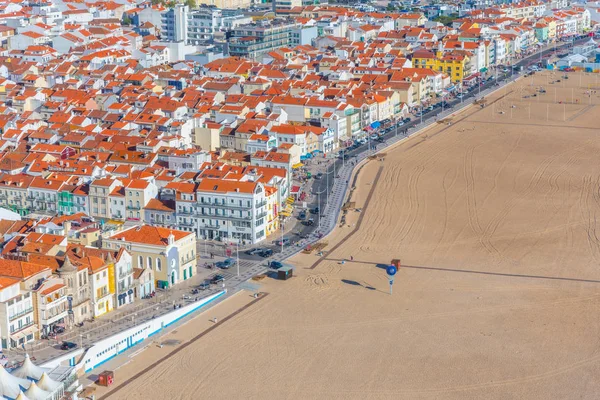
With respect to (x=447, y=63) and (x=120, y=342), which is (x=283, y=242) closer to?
(x=120, y=342)

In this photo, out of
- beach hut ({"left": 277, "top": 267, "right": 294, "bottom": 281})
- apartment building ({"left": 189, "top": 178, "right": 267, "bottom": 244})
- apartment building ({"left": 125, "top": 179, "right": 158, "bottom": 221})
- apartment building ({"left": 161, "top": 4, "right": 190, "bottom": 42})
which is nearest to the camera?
beach hut ({"left": 277, "top": 267, "right": 294, "bottom": 281})

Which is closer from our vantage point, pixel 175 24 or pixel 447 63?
pixel 447 63

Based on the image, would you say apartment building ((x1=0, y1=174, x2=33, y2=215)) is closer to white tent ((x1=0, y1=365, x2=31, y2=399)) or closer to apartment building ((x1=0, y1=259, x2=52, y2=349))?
apartment building ((x1=0, y1=259, x2=52, y2=349))

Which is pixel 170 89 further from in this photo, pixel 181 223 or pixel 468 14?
pixel 468 14

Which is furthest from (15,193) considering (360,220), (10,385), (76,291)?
(10,385)

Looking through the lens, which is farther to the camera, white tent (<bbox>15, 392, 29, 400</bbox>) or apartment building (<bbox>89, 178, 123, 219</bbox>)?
apartment building (<bbox>89, 178, 123, 219</bbox>)

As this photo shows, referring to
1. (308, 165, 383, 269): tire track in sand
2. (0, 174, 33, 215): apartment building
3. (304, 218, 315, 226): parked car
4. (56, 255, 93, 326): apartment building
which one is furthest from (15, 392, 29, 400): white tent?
(0, 174, 33, 215): apartment building
